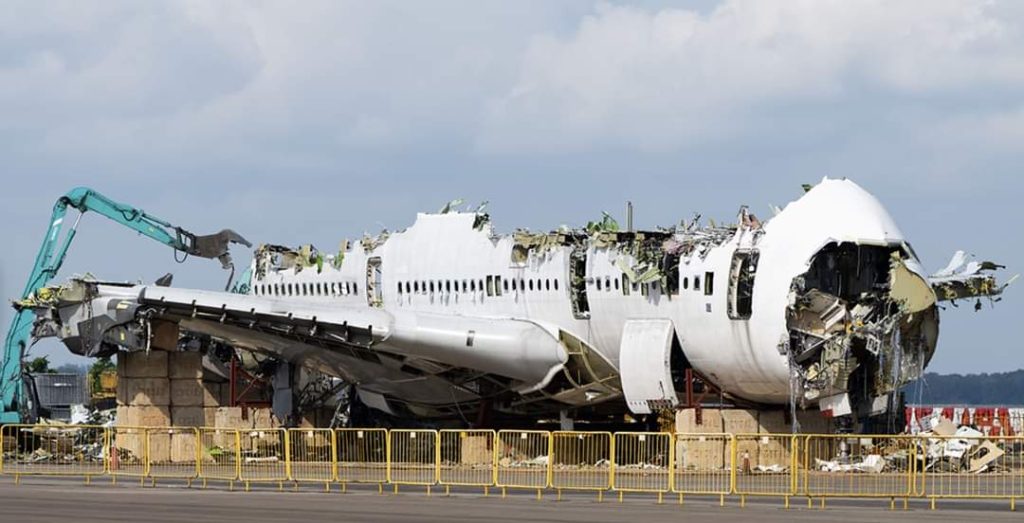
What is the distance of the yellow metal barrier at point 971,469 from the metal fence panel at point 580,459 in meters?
6.18

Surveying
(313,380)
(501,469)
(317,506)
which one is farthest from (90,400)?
(317,506)

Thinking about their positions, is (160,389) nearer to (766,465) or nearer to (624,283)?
(624,283)

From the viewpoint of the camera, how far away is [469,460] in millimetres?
40719

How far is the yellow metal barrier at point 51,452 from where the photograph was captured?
42.9 metres

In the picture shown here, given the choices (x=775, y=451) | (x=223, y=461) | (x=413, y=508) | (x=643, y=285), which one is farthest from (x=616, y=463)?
(x=223, y=461)

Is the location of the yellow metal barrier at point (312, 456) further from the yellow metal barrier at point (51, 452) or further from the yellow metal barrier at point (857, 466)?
the yellow metal barrier at point (857, 466)

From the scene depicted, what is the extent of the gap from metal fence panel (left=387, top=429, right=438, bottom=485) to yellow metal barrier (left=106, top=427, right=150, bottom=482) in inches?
225

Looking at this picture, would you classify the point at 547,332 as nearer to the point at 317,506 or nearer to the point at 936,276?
the point at 936,276

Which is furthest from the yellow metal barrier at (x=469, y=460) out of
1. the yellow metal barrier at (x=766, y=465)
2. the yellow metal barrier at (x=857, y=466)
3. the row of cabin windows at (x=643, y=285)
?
the yellow metal barrier at (x=857, y=466)

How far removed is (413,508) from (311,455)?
1016cm

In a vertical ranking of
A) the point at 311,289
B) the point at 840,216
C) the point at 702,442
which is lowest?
the point at 702,442

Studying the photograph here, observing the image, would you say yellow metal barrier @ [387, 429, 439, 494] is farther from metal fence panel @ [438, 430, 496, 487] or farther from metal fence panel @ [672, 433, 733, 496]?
metal fence panel @ [672, 433, 733, 496]

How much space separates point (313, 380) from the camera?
56.6 meters

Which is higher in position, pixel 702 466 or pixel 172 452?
pixel 702 466
